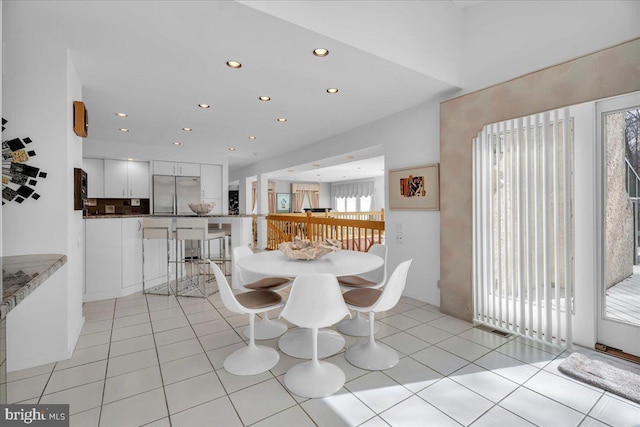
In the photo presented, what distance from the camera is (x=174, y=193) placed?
6.52m

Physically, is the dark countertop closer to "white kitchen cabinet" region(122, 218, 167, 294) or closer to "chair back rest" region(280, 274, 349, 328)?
"chair back rest" region(280, 274, 349, 328)

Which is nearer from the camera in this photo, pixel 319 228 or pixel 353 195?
pixel 319 228

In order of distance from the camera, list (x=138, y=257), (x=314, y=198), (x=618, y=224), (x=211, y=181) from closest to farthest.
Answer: (x=618, y=224) < (x=138, y=257) < (x=211, y=181) < (x=314, y=198)

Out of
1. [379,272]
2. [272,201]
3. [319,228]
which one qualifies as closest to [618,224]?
[379,272]

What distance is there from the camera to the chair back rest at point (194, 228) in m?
4.08

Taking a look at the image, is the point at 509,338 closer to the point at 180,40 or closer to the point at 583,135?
the point at 583,135

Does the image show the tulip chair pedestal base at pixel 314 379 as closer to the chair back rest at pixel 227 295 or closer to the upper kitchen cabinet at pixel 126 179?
the chair back rest at pixel 227 295

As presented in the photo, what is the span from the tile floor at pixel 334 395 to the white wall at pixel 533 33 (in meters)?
2.50

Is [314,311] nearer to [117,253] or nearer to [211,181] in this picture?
[117,253]

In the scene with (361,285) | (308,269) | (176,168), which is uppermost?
(176,168)

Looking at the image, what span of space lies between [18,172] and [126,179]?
4.26 meters

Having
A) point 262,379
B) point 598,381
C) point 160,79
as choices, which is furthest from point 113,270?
point 598,381

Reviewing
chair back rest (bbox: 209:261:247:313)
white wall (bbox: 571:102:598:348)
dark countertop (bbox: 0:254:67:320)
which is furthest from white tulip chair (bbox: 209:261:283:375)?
white wall (bbox: 571:102:598:348)

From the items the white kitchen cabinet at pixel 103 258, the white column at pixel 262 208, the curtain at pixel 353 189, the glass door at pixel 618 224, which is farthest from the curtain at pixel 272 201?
the glass door at pixel 618 224
